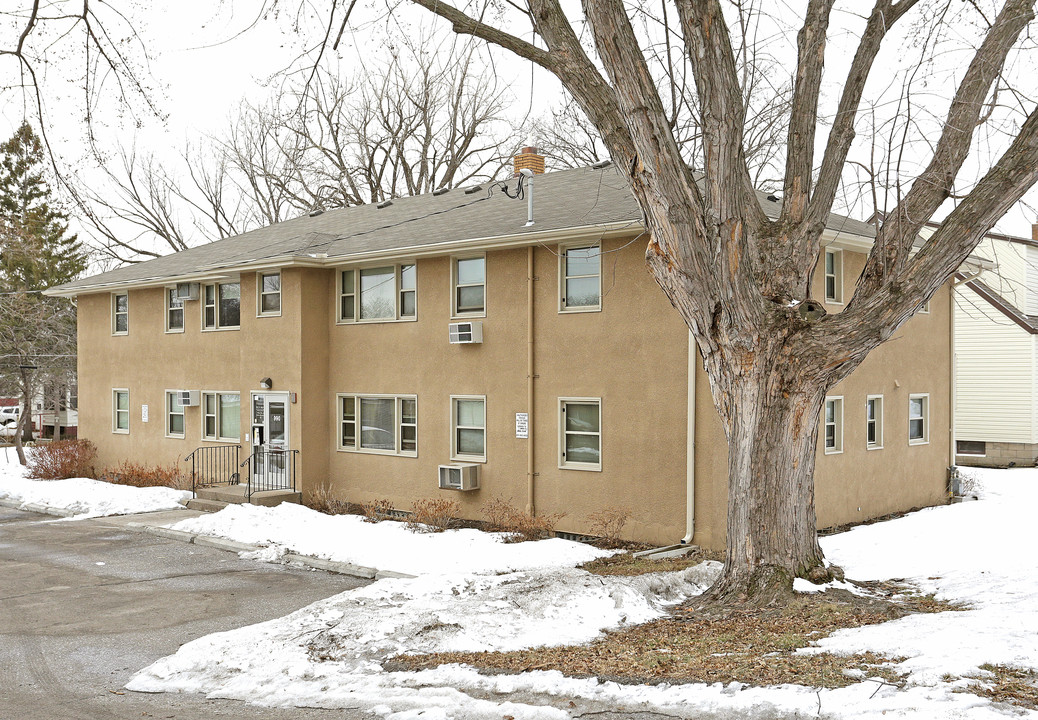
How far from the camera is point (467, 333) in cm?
1614

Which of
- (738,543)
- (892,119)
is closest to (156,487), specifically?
(738,543)

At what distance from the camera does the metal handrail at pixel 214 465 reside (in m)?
20.2

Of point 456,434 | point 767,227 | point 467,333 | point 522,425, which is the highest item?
point 767,227

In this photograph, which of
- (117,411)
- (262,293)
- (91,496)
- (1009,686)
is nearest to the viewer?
(1009,686)

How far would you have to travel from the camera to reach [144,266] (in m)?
25.7

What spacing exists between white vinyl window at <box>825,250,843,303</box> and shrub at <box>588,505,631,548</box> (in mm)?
5603

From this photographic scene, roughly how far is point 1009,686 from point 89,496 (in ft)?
63.1

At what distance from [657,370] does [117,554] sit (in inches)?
351

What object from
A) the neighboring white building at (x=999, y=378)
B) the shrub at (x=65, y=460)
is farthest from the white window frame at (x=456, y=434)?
the neighboring white building at (x=999, y=378)

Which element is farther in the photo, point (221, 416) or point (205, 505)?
point (221, 416)

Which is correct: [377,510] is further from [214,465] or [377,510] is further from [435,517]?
[214,465]

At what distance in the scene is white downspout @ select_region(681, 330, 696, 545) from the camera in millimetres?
13477

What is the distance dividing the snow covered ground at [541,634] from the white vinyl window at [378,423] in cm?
332

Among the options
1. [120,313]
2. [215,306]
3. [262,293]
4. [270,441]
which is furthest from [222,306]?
[120,313]
